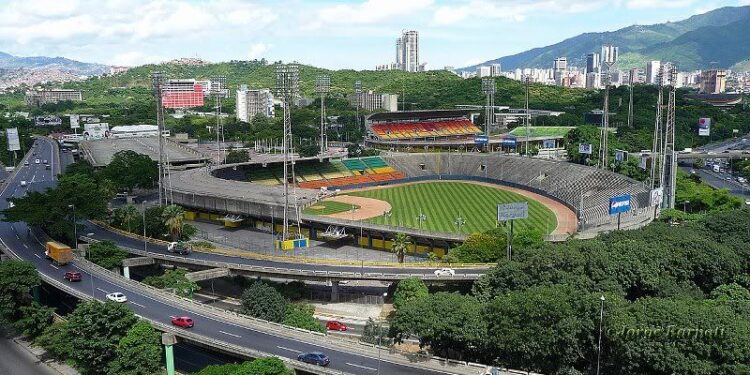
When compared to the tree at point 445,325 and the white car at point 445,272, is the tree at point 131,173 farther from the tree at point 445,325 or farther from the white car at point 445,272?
the tree at point 445,325

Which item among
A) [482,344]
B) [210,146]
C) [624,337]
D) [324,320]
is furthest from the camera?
[210,146]

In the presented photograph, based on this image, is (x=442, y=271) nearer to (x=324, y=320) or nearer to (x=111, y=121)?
(x=324, y=320)

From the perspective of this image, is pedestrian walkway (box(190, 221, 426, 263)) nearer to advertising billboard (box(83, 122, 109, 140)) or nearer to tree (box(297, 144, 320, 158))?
tree (box(297, 144, 320, 158))

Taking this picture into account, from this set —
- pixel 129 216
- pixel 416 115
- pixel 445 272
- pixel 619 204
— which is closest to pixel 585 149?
pixel 619 204

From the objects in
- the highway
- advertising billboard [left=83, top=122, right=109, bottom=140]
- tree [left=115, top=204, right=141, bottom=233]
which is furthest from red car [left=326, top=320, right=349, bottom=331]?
advertising billboard [left=83, top=122, right=109, bottom=140]

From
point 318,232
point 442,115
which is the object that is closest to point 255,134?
point 442,115

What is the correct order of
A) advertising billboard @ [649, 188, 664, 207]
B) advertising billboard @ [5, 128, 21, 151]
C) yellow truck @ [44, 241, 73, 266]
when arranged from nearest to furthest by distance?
yellow truck @ [44, 241, 73, 266], advertising billboard @ [649, 188, 664, 207], advertising billboard @ [5, 128, 21, 151]

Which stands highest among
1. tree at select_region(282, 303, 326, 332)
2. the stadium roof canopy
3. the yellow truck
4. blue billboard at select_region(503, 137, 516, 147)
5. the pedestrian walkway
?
the stadium roof canopy

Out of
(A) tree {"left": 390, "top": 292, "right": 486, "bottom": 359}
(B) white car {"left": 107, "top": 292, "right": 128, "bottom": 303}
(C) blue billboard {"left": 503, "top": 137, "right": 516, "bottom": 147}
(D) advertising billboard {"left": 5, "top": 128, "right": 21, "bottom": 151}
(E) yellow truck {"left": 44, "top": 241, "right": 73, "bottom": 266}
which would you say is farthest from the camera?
(C) blue billboard {"left": 503, "top": 137, "right": 516, "bottom": 147}
